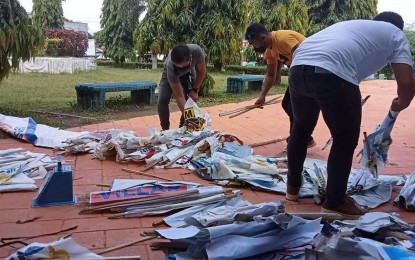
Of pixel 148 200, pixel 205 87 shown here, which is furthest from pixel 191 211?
pixel 205 87

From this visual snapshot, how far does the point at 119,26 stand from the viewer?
25.0 m

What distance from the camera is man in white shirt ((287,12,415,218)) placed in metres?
2.38

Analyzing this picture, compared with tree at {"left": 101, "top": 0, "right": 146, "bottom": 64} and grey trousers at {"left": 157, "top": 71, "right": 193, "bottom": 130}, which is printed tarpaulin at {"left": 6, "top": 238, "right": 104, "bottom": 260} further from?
tree at {"left": 101, "top": 0, "right": 146, "bottom": 64}

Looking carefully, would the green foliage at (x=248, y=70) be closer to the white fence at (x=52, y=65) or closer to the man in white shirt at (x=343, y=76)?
the white fence at (x=52, y=65)

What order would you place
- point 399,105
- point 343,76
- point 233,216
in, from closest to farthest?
point 233,216
point 343,76
point 399,105

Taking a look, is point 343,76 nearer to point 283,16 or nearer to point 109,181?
point 109,181

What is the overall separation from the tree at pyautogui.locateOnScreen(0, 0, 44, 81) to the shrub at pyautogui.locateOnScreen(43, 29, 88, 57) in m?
17.8

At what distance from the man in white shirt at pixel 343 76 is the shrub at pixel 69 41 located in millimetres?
22313

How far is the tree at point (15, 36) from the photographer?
227 inches

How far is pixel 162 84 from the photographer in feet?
16.7

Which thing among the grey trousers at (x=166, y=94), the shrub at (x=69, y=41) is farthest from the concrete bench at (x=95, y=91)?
the shrub at (x=69, y=41)

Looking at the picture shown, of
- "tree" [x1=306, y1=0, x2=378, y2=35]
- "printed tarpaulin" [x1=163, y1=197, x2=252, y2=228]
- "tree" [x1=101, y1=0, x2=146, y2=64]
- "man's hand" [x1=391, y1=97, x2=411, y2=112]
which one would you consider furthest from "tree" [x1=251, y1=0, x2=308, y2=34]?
"printed tarpaulin" [x1=163, y1=197, x2=252, y2=228]

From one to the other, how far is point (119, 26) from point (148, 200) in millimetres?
23563

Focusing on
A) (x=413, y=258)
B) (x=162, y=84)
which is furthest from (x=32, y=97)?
(x=413, y=258)
